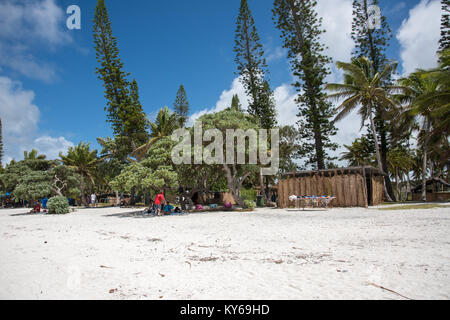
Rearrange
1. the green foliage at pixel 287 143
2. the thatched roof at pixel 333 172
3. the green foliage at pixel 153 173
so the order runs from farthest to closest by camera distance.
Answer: the green foliage at pixel 287 143 → the thatched roof at pixel 333 172 → the green foliage at pixel 153 173

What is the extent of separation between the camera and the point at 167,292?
332cm

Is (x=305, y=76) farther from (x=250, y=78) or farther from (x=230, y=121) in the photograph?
(x=230, y=121)

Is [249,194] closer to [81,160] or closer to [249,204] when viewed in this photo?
[249,204]

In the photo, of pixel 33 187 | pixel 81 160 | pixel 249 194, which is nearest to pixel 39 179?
pixel 33 187

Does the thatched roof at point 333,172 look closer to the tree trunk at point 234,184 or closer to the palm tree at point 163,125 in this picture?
the tree trunk at point 234,184

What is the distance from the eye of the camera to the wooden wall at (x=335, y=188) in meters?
15.7

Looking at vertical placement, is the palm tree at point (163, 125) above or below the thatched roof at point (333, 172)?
above

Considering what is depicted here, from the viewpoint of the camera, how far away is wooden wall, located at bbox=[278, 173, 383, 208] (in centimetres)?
1570

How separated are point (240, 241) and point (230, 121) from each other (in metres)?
9.90

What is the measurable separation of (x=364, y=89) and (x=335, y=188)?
894cm

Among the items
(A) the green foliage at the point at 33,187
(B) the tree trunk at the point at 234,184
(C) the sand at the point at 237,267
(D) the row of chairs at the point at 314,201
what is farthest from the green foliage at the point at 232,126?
(A) the green foliage at the point at 33,187

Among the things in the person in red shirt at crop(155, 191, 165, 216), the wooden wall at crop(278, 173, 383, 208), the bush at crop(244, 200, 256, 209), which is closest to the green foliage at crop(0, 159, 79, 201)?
the person in red shirt at crop(155, 191, 165, 216)

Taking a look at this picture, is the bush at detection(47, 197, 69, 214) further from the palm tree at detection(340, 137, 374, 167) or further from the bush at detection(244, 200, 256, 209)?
the palm tree at detection(340, 137, 374, 167)

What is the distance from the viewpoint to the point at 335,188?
16297 mm
